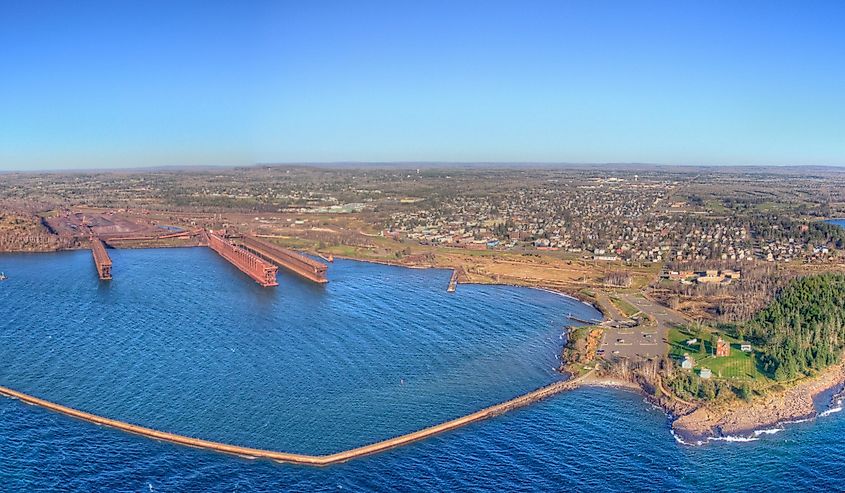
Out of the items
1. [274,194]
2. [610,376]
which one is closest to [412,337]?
[610,376]

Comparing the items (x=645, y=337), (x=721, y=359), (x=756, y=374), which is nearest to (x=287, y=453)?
(x=756, y=374)

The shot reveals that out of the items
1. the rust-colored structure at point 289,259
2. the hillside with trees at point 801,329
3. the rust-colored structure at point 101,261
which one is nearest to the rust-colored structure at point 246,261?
the rust-colored structure at point 289,259

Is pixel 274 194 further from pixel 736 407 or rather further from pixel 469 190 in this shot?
pixel 736 407

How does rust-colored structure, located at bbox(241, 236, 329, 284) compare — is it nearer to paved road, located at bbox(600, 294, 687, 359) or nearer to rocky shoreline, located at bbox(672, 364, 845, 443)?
paved road, located at bbox(600, 294, 687, 359)

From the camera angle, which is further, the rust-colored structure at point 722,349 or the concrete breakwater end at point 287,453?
the rust-colored structure at point 722,349

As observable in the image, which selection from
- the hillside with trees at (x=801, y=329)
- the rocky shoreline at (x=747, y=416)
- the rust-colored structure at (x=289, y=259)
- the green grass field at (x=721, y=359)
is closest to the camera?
the rocky shoreline at (x=747, y=416)

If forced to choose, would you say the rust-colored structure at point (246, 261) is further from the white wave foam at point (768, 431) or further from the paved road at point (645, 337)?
the white wave foam at point (768, 431)
